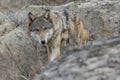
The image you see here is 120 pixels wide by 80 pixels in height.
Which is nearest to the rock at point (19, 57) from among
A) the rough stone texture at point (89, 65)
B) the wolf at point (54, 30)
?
the wolf at point (54, 30)

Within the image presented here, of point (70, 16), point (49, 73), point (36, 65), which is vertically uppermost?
point (49, 73)

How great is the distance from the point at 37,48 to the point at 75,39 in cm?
84

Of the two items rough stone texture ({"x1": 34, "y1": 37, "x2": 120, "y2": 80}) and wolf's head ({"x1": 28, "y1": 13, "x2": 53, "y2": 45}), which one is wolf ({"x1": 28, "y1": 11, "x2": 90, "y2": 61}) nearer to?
wolf's head ({"x1": 28, "y1": 13, "x2": 53, "y2": 45})

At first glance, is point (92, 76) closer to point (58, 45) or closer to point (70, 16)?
point (58, 45)

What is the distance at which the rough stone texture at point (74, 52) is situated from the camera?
3615 millimetres

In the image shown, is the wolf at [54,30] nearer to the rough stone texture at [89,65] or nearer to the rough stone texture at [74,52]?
the rough stone texture at [74,52]

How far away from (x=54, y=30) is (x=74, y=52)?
16.6 feet

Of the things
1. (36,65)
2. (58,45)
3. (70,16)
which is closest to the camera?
(36,65)

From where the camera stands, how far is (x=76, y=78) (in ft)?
11.6

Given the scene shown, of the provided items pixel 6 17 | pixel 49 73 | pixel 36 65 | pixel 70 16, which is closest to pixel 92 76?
pixel 49 73

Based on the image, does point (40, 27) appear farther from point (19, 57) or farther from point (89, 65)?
point (89, 65)

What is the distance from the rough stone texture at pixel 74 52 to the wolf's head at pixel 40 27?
0.32 meters

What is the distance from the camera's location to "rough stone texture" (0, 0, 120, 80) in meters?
3.62

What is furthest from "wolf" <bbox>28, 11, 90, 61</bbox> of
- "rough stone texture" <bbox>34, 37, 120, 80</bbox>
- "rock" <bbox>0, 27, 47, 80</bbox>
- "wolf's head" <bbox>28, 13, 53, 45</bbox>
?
"rough stone texture" <bbox>34, 37, 120, 80</bbox>
